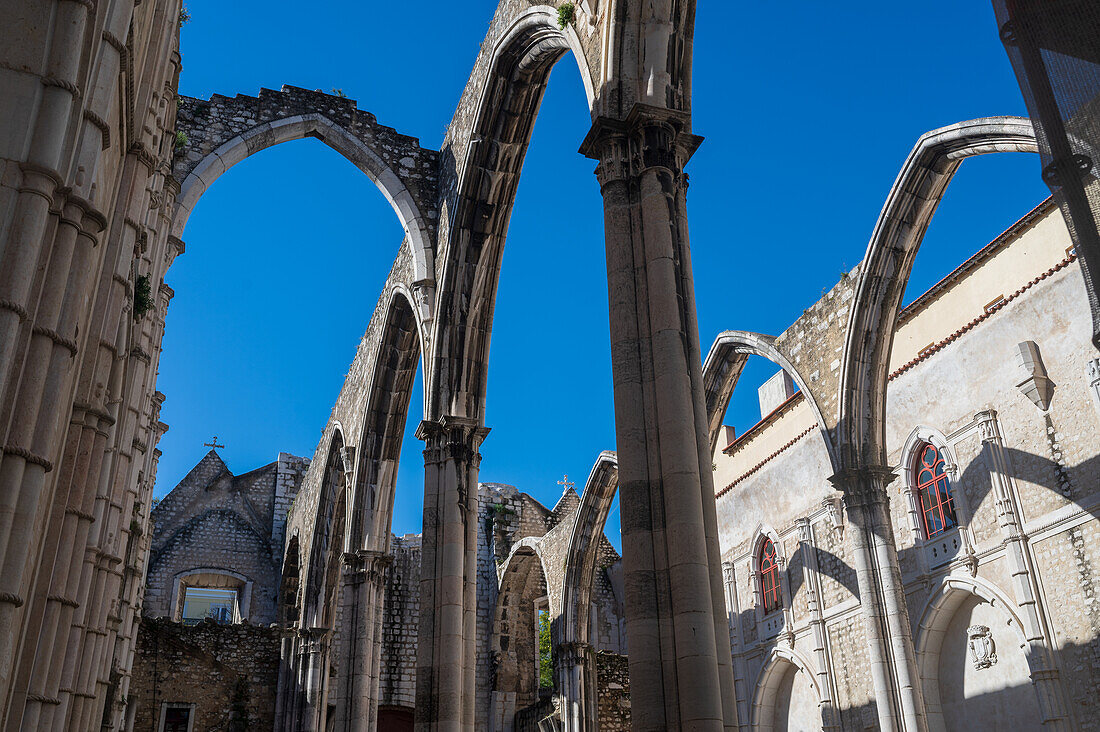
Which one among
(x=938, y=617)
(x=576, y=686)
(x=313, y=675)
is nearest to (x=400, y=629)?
(x=313, y=675)

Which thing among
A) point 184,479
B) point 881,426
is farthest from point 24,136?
point 184,479

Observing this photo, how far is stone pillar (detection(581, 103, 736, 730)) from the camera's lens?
17.9ft

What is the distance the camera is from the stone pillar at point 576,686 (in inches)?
665

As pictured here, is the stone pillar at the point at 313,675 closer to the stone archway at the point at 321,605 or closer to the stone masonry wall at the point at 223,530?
the stone archway at the point at 321,605

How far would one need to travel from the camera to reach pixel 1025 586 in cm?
1129

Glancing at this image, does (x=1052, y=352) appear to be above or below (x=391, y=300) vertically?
below

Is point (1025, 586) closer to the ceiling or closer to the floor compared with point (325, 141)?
closer to the floor

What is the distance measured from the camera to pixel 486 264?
39.4 ft

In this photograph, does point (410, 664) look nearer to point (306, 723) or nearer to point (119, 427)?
point (306, 723)

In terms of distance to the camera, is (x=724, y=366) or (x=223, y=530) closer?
(x=724, y=366)

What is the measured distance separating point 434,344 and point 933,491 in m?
7.60

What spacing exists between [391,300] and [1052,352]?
9.90 metres

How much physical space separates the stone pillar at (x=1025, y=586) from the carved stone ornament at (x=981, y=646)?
2.25 feet

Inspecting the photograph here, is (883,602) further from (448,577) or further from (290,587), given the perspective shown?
(290,587)
